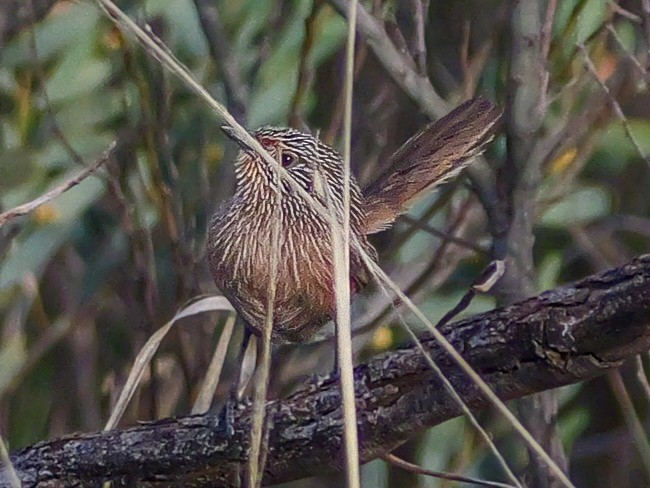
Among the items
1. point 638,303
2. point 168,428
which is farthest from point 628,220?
point 638,303

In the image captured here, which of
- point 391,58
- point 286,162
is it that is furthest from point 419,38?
point 286,162

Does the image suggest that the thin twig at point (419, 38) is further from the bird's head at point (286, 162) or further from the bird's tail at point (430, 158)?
the bird's head at point (286, 162)

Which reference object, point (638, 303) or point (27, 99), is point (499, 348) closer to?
point (638, 303)

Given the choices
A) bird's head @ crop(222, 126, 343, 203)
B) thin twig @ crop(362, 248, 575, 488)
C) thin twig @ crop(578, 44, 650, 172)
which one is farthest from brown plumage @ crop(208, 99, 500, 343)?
thin twig @ crop(362, 248, 575, 488)

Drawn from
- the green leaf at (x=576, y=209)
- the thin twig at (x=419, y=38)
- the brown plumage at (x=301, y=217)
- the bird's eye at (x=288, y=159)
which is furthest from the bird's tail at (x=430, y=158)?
the green leaf at (x=576, y=209)

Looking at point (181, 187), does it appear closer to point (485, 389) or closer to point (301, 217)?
point (301, 217)
